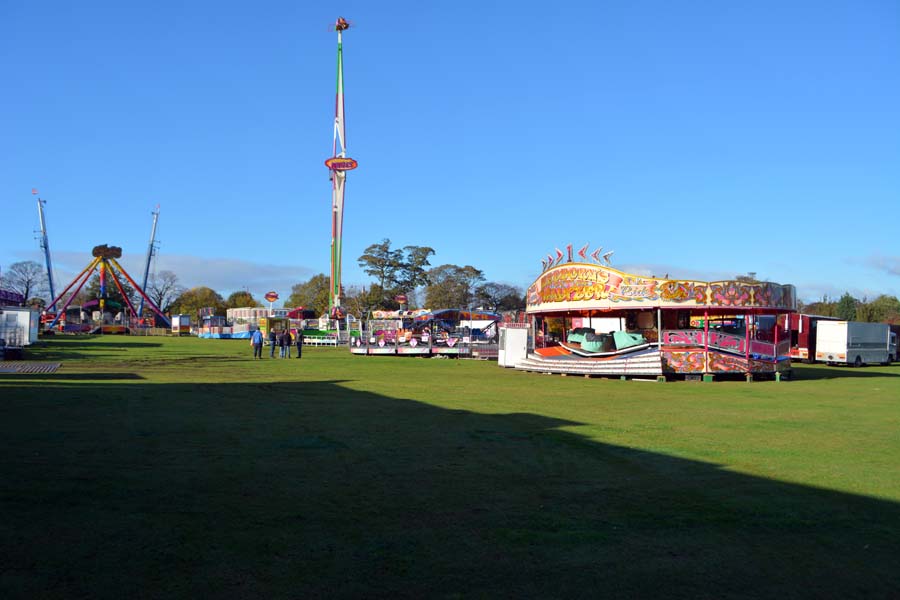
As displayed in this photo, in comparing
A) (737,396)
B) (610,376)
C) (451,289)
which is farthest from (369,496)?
(451,289)

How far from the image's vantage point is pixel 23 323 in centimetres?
4103

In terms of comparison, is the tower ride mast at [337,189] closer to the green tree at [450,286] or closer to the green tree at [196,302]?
the green tree at [450,286]

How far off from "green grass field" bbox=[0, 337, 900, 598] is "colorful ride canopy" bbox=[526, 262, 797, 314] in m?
11.5

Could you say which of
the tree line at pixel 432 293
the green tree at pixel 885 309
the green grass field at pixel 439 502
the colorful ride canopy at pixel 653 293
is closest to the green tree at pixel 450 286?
the tree line at pixel 432 293

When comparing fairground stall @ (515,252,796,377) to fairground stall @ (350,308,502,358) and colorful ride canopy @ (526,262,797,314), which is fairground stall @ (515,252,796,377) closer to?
colorful ride canopy @ (526,262,797,314)

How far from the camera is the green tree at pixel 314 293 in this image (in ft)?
330

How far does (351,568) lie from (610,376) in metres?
24.0

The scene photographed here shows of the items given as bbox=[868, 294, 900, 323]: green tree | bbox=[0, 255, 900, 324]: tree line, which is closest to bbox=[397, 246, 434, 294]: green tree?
bbox=[0, 255, 900, 324]: tree line

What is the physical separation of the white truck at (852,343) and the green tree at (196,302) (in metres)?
103

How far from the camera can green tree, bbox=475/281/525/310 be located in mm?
94500

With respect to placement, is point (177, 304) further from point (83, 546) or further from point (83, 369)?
point (83, 546)

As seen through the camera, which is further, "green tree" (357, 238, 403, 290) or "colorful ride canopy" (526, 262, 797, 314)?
"green tree" (357, 238, 403, 290)

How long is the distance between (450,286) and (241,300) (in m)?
57.6

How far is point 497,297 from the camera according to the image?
313ft
